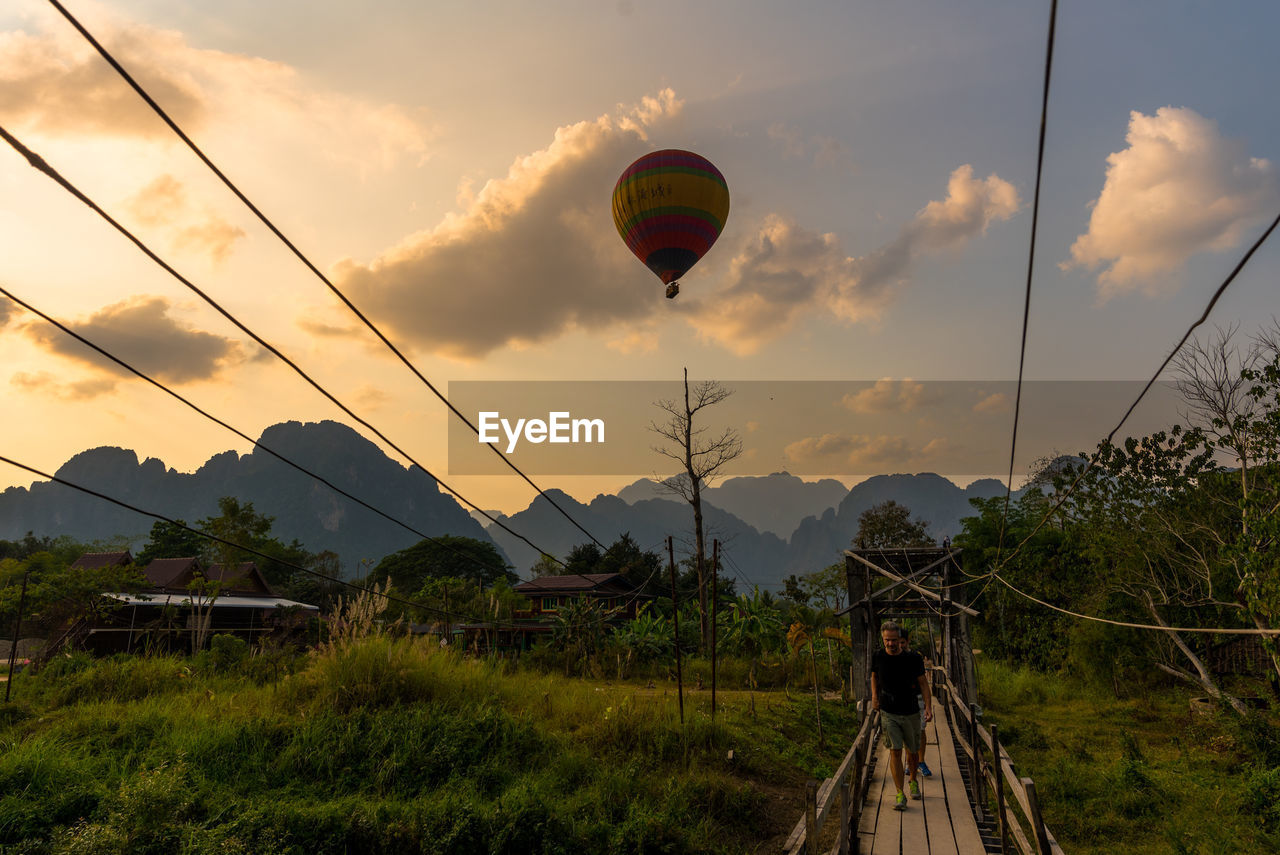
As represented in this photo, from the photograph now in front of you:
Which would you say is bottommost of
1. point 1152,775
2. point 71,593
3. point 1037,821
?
point 1152,775

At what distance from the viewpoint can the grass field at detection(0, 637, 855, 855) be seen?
29.2ft

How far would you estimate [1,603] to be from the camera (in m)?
24.2

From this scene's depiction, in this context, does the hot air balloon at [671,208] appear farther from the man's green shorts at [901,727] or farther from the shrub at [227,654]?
the shrub at [227,654]

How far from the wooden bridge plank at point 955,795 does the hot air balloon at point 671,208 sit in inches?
501

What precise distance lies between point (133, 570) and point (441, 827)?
25735mm

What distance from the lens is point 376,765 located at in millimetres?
10859

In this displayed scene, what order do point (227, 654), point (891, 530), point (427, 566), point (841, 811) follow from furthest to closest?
point (427, 566), point (891, 530), point (227, 654), point (841, 811)

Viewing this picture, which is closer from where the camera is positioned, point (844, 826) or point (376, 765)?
point (844, 826)

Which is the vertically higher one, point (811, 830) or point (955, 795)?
point (811, 830)

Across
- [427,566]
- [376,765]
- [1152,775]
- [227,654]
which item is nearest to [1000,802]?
[376,765]

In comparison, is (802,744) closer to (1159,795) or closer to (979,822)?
(1159,795)

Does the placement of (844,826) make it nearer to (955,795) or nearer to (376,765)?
(955,795)

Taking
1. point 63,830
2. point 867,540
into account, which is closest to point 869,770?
point 63,830

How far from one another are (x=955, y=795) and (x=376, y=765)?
28.1 feet
